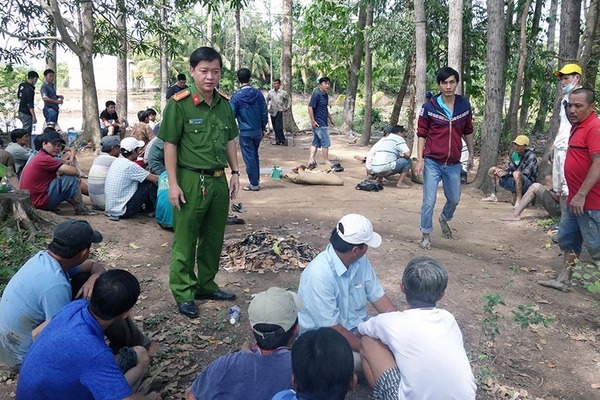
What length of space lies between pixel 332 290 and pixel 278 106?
39.8 feet

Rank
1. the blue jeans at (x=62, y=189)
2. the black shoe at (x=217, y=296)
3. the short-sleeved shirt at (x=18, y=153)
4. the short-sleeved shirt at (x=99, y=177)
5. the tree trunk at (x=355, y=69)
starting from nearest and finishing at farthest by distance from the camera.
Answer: the black shoe at (x=217, y=296)
the blue jeans at (x=62, y=189)
the short-sleeved shirt at (x=99, y=177)
the short-sleeved shirt at (x=18, y=153)
the tree trunk at (x=355, y=69)

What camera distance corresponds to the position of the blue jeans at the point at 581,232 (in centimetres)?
435

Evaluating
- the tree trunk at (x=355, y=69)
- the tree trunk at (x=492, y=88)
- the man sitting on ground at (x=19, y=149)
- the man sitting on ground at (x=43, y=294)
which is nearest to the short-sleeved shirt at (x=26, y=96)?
the man sitting on ground at (x=19, y=149)

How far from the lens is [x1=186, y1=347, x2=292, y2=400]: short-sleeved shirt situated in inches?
89.9

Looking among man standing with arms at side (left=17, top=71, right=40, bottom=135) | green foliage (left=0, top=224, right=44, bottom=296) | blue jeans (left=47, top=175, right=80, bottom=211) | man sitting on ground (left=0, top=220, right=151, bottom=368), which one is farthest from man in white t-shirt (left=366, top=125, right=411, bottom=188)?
man standing with arms at side (left=17, top=71, right=40, bottom=135)

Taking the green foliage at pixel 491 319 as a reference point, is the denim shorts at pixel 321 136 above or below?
above

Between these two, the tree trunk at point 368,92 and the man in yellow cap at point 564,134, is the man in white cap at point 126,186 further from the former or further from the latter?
the tree trunk at point 368,92

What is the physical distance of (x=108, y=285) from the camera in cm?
239

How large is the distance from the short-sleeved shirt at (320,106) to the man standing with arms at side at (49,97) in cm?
621

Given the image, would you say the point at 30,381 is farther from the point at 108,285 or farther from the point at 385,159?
the point at 385,159

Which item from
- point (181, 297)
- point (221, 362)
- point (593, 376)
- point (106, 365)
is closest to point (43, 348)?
point (106, 365)

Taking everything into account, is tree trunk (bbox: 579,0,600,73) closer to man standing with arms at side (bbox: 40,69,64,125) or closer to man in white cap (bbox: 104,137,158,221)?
man in white cap (bbox: 104,137,158,221)

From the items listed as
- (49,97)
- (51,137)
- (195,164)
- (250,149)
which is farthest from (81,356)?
(49,97)

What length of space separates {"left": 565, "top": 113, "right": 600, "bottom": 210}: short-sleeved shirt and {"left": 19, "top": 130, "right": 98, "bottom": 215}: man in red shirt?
547 cm
